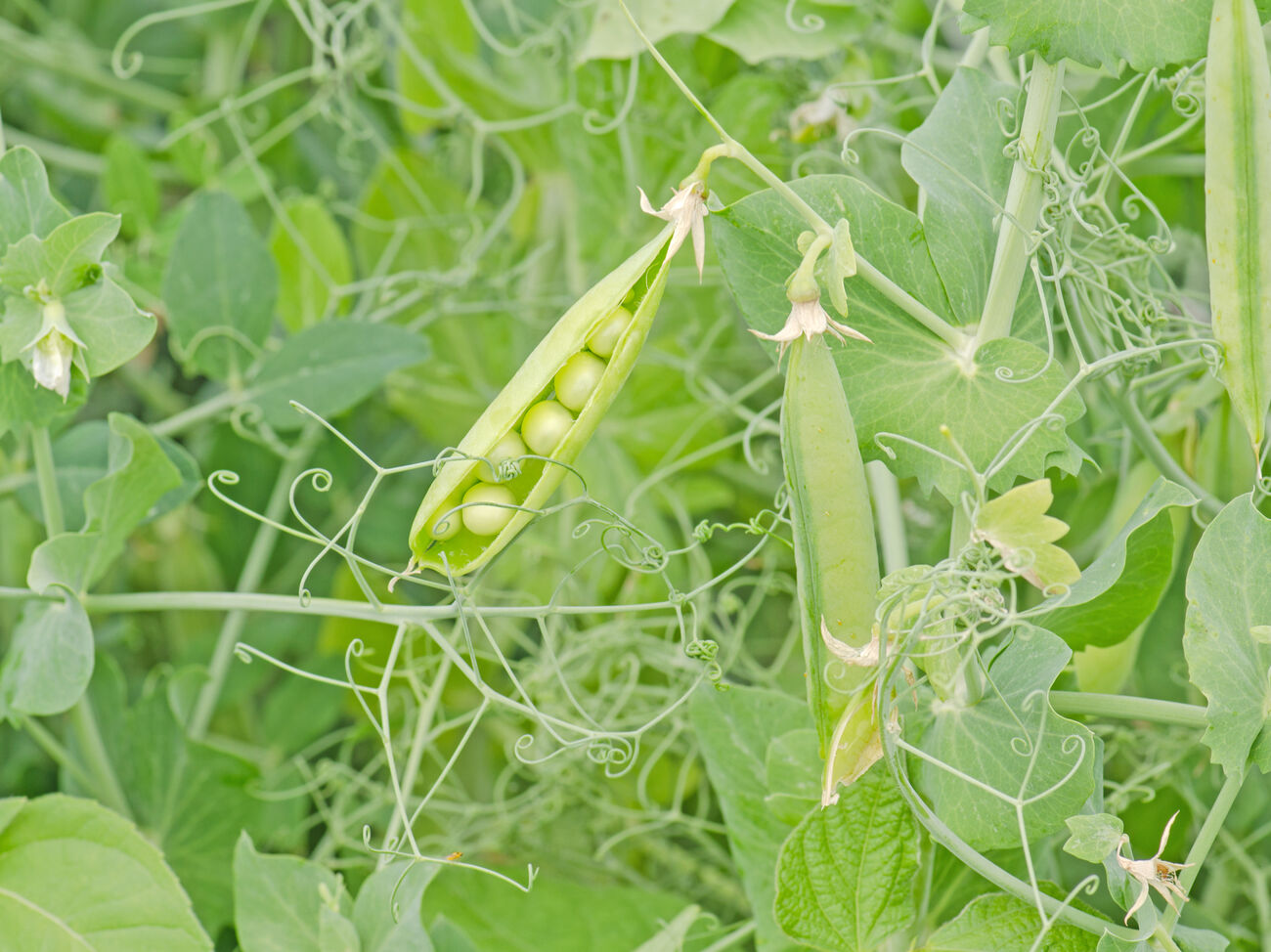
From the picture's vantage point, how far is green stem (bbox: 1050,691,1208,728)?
0.44 metres

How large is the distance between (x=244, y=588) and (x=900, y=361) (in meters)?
0.49

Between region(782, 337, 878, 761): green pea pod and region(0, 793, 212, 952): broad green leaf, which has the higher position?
region(782, 337, 878, 761): green pea pod

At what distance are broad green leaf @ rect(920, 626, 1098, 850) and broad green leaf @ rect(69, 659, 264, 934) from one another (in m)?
0.40

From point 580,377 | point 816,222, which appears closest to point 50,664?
point 580,377

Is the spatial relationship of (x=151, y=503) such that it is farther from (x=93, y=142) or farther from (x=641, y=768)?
(x=93, y=142)

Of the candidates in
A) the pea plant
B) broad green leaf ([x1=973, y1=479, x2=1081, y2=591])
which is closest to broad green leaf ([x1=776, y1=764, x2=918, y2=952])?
Answer: the pea plant

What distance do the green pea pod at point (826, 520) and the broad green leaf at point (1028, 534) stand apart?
4 centimetres

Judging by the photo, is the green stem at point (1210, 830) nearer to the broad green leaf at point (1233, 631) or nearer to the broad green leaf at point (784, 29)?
the broad green leaf at point (1233, 631)

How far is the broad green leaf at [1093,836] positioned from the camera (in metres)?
0.40

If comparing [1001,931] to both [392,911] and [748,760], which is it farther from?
[392,911]

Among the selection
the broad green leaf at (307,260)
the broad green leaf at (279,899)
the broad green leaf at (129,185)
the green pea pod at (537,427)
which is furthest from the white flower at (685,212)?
the broad green leaf at (129,185)

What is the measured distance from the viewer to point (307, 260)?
771 millimetres

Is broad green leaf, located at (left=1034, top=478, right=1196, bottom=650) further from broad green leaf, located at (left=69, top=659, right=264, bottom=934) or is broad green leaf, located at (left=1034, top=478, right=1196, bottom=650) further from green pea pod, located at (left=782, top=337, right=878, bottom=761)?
broad green leaf, located at (left=69, top=659, right=264, bottom=934)

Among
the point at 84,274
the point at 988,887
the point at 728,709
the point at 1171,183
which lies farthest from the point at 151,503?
the point at 1171,183
